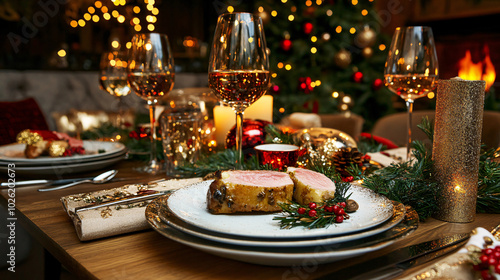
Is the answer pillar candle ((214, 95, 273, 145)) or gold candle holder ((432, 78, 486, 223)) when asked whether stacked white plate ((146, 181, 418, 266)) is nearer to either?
gold candle holder ((432, 78, 486, 223))

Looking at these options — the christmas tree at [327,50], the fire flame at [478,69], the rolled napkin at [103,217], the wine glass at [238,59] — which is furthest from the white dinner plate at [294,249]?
the fire flame at [478,69]

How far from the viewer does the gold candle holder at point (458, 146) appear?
22.9 inches

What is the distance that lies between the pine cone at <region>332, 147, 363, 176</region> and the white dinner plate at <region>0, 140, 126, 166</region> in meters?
0.58

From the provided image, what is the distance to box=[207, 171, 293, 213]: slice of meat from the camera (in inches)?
20.4

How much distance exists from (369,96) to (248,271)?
3.63 metres

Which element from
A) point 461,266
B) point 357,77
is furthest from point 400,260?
point 357,77

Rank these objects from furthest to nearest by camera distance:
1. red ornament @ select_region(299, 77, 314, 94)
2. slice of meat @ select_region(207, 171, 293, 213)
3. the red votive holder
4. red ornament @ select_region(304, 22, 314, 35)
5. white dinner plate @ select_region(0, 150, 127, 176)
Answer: red ornament @ select_region(304, 22, 314, 35)
red ornament @ select_region(299, 77, 314, 94)
white dinner plate @ select_region(0, 150, 127, 176)
the red votive holder
slice of meat @ select_region(207, 171, 293, 213)

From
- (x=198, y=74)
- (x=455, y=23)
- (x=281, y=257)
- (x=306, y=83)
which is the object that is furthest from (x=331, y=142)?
(x=455, y=23)

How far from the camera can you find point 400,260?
0.48m

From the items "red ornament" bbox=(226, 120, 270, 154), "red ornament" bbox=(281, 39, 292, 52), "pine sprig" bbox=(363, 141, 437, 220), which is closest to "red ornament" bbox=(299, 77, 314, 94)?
"red ornament" bbox=(226, 120, 270, 154)

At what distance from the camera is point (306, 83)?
5.53 feet

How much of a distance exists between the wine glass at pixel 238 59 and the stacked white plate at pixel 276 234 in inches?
9.5

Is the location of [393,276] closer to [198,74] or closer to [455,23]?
[198,74]

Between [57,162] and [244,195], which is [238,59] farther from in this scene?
[57,162]
